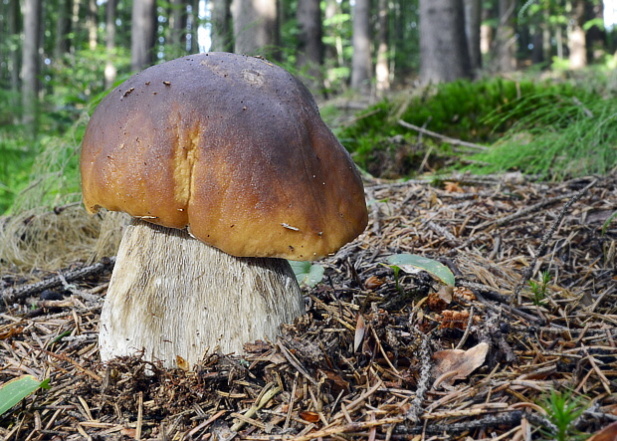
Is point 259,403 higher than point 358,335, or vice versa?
point 358,335

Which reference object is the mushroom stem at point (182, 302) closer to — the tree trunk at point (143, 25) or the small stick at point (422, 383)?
the small stick at point (422, 383)

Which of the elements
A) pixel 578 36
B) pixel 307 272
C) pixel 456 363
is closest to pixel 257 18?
pixel 307 272

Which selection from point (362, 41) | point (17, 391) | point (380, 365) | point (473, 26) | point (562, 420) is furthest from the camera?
point (362, 41)

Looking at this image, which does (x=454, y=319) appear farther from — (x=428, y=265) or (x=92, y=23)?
(x=92, y=23)

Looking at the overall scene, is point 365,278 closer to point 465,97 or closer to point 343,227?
point 343,227

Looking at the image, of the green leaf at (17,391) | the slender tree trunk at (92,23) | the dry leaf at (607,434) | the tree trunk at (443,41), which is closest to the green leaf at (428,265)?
the dry leaf at (607,434)

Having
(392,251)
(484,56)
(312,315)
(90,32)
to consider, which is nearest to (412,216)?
(392,251)
